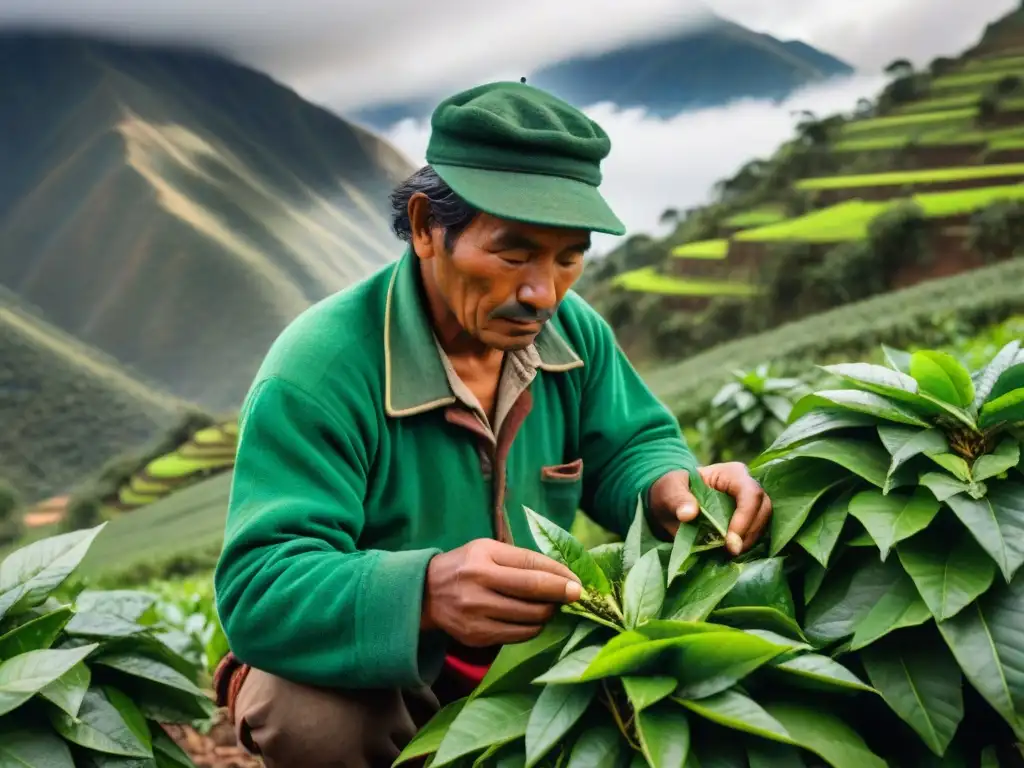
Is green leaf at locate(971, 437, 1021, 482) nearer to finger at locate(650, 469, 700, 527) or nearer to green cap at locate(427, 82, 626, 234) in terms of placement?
finger at locate(650, 469, 700, 527)

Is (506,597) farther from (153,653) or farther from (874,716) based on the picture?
(153,653)

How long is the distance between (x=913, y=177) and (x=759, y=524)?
14.7 ft

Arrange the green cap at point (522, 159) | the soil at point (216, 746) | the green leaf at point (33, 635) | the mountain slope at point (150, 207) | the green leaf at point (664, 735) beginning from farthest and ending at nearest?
the mountain slope at point (150, 207) → the soil at point (216, 746) → the green leaf at point (33, 635) → the green cap at point (522, 159) → the green leaf at point (664, 735)

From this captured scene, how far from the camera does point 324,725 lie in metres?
1.54

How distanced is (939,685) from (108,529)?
3.82 metres

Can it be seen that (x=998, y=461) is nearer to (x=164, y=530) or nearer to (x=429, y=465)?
(x=429, y=465)

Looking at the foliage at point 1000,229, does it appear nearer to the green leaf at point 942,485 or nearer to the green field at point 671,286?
the green field at point 671,286

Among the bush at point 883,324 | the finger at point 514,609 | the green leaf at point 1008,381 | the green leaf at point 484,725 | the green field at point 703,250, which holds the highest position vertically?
the green leaf at point 1008,381

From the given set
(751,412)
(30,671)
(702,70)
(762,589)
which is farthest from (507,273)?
(702,70)

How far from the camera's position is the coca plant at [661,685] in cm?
118

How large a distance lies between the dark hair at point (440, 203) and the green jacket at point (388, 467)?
0.42 feet

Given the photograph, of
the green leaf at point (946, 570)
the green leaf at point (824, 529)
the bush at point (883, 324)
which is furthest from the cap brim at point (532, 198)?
the bush at point (883, 324)

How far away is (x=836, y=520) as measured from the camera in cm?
139

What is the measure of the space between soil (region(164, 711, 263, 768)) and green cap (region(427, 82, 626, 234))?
67.5 inches
